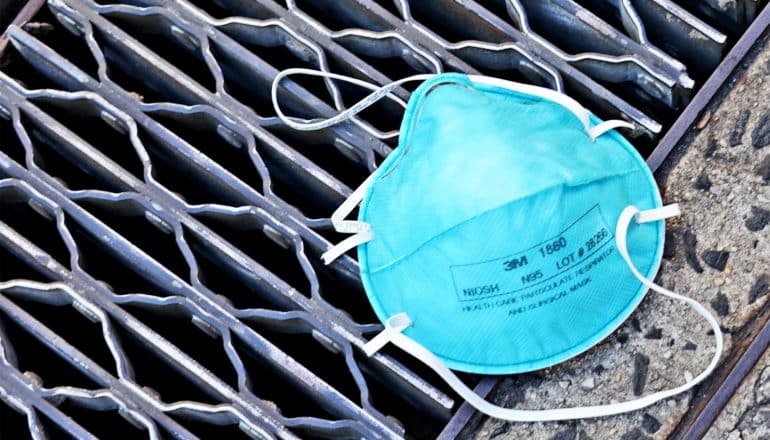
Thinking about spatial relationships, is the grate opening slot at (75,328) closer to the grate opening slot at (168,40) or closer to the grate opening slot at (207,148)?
the grate opening slot at (207,148)

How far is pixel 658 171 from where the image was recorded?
1748 mm

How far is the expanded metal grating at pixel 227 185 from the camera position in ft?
5.64

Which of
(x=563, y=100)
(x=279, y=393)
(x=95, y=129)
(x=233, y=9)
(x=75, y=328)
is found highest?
(x=563, y=100)

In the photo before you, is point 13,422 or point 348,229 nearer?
point 348,229

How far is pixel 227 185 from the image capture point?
178cm

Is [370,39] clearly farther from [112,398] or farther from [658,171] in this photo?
[112,398]

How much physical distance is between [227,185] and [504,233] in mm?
411

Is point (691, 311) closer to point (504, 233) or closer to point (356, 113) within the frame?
point (504, 233)

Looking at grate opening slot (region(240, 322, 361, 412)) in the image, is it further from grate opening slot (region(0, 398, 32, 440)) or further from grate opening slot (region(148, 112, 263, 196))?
grate opening slot (region(0, 398, 32, 440))

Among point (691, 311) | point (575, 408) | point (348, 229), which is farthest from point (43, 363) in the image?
point (691, 311)

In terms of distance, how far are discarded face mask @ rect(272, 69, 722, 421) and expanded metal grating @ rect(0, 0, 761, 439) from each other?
0.05 m

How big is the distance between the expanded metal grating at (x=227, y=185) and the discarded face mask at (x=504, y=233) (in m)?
0.05

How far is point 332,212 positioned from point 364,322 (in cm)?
17

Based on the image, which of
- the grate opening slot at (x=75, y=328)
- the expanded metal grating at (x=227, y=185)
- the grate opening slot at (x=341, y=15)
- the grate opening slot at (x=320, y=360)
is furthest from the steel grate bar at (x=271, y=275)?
the grate opening slot at (x=341, y=15)
